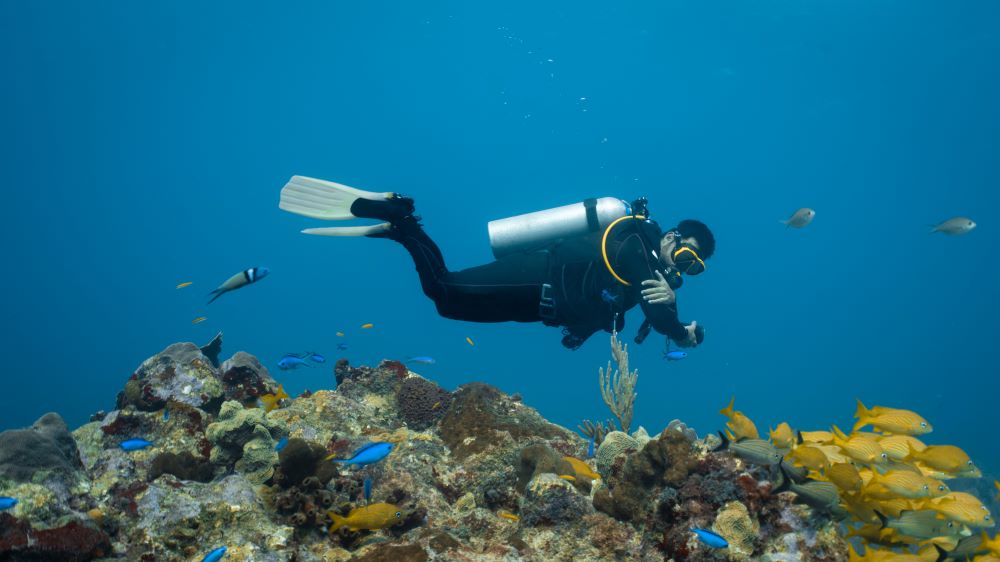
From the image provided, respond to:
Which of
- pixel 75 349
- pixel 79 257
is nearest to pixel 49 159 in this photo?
pixel 79 257

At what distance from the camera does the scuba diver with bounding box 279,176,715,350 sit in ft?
22.4

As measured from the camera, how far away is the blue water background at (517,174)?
65.5m

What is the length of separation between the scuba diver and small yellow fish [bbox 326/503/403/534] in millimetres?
3456

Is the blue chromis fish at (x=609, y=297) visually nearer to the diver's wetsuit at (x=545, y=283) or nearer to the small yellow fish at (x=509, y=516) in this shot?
the diver's wetsuit at (x=545, y=283)

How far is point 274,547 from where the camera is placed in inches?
161

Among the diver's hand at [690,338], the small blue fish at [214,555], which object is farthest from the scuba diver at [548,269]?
the small blue fish at [214,555]

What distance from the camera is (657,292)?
6.36m

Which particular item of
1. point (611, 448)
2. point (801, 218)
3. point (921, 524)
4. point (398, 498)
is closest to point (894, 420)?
point (921, 524)

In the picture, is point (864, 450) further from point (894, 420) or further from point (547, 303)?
point (547, 303)

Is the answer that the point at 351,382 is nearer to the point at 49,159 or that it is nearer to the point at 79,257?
the point at 49,159

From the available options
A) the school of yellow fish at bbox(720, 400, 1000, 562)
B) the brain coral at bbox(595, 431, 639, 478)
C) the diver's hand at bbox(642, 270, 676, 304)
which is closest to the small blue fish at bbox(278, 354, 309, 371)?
the brain coral at bbox(595, 431, 639, 478)

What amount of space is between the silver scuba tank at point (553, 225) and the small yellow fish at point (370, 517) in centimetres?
434

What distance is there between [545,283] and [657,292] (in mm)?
1548

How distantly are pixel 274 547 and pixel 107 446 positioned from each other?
445 centimetres
